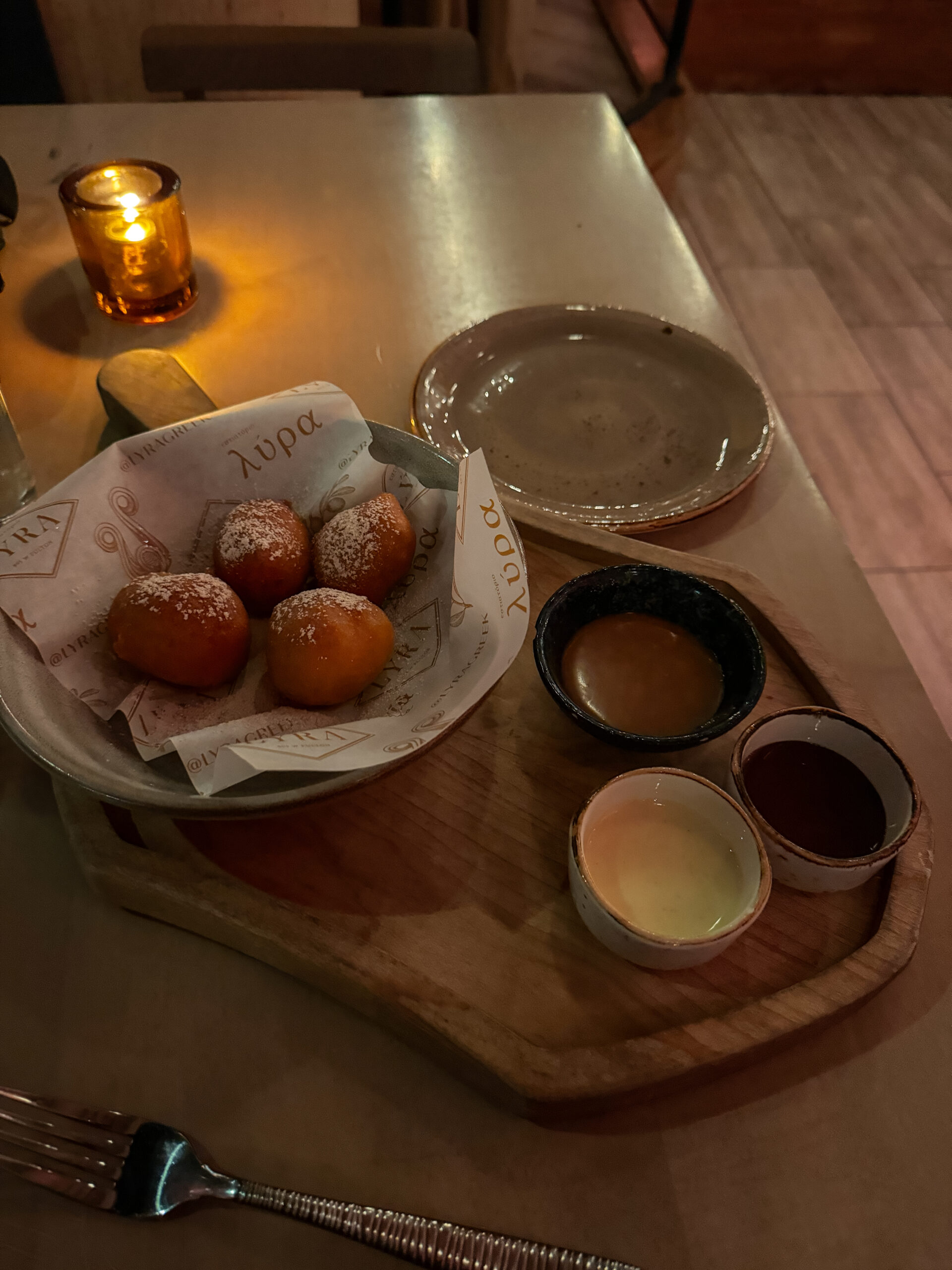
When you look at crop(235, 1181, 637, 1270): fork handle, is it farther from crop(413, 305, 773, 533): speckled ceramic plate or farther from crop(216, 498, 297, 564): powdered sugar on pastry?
crop(413, 305, 773, 533): speckled ceramic plate

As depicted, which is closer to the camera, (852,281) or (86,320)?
(86,320)

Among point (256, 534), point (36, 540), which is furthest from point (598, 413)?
point (36, 540)

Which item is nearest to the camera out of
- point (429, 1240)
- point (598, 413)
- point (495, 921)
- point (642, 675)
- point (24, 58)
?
point (429, 1240)

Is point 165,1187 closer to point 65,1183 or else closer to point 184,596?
point 65,1183

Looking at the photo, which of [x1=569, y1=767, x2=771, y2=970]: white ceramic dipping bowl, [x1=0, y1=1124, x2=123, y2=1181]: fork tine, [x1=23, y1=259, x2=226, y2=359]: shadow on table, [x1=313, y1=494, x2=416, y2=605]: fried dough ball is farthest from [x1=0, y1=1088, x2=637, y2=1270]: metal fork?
[x1=23, y1=259, x2=226, y2=359]: shadow on table

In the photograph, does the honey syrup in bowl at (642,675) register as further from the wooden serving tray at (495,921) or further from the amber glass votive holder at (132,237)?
the amber glass votive holder at (132,237)

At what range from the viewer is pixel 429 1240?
455mm

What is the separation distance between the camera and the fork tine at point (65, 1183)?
1.54 ft

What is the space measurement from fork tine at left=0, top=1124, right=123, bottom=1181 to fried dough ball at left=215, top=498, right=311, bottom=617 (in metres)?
0.38

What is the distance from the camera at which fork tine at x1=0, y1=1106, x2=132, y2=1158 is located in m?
0.48

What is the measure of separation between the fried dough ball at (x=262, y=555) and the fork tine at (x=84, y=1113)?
0.36 metres

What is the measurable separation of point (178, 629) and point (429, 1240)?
40 centimetres

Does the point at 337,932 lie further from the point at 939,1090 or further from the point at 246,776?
the point at 939,1090

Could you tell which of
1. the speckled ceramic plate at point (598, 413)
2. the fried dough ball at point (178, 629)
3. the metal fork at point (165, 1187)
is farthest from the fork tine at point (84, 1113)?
the speckled ceramic plate at point (598, 413)
